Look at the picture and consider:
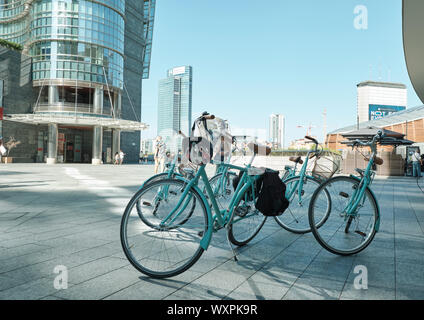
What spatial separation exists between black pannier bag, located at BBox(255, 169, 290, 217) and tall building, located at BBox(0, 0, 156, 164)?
3307cm

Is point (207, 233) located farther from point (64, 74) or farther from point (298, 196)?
point (64, 74)

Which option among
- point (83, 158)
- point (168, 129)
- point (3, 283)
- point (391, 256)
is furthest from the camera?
point (83, 158)

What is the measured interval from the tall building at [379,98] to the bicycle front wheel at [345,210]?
12287cm

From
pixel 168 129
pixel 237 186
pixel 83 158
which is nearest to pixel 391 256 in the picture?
pixel 237 186

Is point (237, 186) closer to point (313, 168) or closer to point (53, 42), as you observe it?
point (313, 168)

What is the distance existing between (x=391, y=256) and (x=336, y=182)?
36.5 inches

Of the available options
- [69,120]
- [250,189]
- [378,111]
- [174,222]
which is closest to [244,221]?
[250,189]

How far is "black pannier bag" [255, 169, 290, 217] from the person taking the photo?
3.46 metres

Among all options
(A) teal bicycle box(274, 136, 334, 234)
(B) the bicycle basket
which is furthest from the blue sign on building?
(A) teal bicycle box(274, 136, 334, 234)

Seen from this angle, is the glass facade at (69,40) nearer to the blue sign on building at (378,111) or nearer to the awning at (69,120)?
the awning at (69,120)

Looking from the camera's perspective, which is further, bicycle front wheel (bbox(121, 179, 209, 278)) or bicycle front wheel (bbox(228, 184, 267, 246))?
bicycle front wheel (bbox(228, 184, 267, 246))

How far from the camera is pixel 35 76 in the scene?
36406mm
